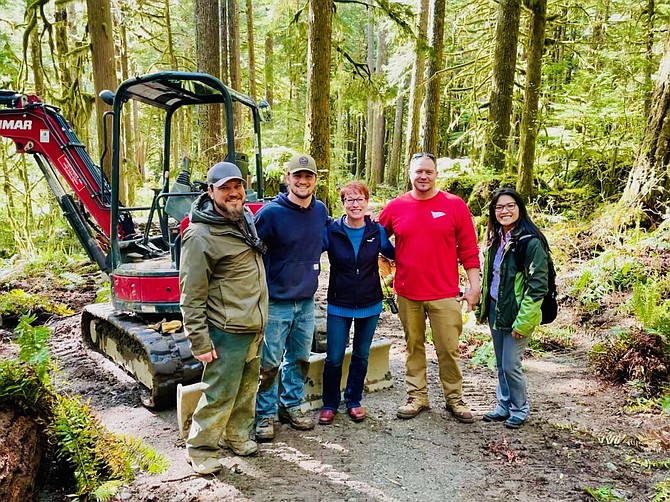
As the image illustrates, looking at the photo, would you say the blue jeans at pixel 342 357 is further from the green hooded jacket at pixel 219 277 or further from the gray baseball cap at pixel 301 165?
the gray baseball cap at pixel 301 165

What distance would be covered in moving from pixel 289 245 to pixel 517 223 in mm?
1841

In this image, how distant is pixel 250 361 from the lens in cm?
370

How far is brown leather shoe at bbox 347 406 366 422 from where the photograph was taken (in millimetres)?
4352

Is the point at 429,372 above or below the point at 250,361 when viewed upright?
below

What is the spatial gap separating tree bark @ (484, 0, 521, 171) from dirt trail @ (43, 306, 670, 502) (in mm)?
6663

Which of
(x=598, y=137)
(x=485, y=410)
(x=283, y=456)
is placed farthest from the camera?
(x=598, y=137)

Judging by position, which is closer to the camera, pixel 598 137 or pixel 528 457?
pixel 528 457

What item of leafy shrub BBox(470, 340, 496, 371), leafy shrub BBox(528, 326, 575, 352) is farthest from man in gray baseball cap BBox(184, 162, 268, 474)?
leafy shrub BBox(528, 326, 575, 352)

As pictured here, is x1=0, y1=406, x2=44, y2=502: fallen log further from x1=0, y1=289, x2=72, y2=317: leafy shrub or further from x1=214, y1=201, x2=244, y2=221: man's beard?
x1=0, y1=289, x2=72, y2=317: leafy shrub

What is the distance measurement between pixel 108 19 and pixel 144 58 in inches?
600

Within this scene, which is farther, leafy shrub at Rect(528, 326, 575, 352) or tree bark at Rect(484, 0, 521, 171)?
tree bark at Rect(484, 0, 521, 171)

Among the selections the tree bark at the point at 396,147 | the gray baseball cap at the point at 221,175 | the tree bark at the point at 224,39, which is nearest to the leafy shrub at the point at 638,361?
the gray baseball cap at the point at 221,175

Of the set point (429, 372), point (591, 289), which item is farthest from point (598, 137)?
point (429, 372)

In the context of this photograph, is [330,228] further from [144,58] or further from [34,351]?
[144,58]
